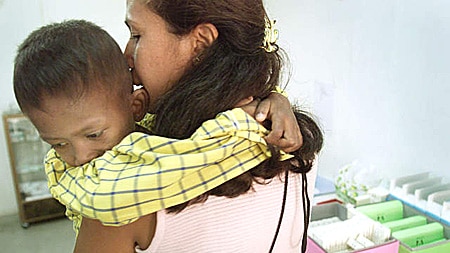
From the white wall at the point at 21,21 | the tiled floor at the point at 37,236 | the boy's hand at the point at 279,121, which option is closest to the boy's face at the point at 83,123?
the boy's hand at the point at 279,121

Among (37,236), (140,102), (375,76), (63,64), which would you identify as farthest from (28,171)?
(63,64)

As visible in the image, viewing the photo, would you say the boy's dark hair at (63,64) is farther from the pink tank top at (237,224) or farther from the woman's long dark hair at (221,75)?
the pink tank top at (237,224)

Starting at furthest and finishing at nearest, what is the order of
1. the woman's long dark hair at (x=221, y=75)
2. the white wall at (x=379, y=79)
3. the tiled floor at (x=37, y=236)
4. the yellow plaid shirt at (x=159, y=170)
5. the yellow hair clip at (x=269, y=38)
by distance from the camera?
the tiled floor at (x=37, y=236) < the white wall at (x=379, y=79) < the yellow hair clip at (x=269, y=38) < the woman's long dark hair at (x=221, y=75) < the yellow plaid shirt at (x=159, y=170)

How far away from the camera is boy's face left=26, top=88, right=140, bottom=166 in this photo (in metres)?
0.67

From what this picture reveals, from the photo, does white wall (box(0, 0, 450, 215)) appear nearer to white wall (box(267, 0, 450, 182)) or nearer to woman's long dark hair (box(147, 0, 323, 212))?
white wall (box(267, 0, 450, 182))

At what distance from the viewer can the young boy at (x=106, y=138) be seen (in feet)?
1.94

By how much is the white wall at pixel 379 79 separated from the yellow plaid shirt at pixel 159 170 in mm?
1448

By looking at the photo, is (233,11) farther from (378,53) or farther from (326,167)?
(326,167)

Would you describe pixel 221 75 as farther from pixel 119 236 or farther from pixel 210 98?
pixel 119 236

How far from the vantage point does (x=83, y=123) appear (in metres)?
0.69

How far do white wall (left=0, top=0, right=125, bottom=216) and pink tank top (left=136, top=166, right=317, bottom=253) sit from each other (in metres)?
3.16

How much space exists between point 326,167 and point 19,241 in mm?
2408

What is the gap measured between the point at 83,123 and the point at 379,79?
1753 millimetres

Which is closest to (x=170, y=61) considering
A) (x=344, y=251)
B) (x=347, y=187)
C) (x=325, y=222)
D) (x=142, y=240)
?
(x=142, y=240)
